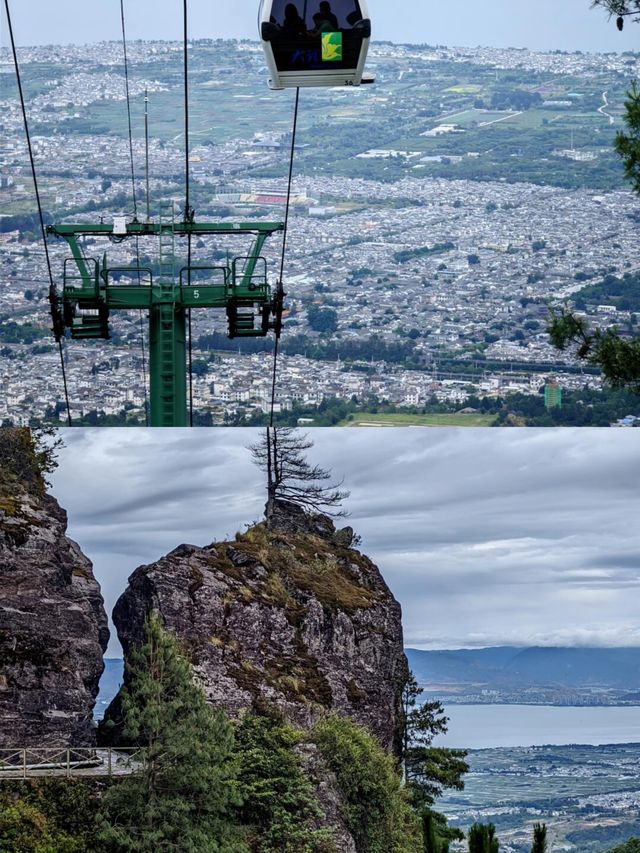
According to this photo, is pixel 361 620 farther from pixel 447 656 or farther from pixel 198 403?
pixel 198 403

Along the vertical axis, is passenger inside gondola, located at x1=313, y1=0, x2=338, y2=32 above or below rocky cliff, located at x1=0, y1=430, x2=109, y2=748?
above

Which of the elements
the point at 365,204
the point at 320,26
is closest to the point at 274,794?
the point at 320,26

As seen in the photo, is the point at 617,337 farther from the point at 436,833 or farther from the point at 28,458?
the point at 28,458

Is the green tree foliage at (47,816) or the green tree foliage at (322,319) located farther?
the green tree foliage at (322,319)

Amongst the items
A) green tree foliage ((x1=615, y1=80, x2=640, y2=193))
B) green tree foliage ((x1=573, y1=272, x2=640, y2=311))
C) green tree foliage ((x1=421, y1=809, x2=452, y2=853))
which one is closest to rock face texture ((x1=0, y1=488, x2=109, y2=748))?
green tree foliage ((x1=421, y1=809, x2=452, y2=853))

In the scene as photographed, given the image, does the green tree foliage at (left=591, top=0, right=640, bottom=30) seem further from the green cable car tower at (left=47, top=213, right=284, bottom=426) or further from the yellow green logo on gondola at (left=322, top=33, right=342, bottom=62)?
the green cable car tower at (left=47, top=213, right=284, bottom=426)

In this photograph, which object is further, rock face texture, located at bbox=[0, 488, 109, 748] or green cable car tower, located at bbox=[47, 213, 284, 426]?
green cable car tower, located at bbox=[47, 213, 284, 426]

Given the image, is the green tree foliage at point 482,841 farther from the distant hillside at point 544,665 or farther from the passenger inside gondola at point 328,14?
the passenger inside gondola at point 328,14

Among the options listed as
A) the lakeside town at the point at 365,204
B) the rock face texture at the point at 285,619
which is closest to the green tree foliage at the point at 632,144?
the rock face texture at the point at 285,619
